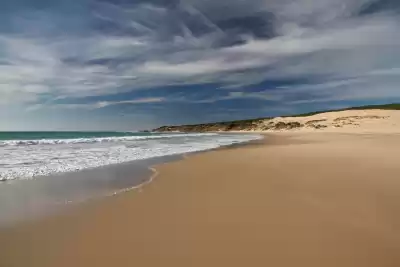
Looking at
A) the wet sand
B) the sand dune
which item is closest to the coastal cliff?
the sand dune

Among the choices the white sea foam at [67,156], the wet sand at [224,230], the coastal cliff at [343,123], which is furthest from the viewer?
the coastal cliff at [343,123]

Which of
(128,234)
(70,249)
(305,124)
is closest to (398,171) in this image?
(128,234)

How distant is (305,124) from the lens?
74.6 m

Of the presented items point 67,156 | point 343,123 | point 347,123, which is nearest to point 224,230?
point 67,156

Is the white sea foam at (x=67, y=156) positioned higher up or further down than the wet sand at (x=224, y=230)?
higher up

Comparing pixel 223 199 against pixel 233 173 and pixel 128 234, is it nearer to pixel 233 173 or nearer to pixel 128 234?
pixel 128 234

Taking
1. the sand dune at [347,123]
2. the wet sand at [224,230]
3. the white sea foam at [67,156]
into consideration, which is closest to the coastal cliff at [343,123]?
the sand dune at [347,123]

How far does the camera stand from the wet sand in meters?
3.27

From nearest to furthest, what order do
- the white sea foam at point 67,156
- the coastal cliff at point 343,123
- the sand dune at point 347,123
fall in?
the white sea foam at point 67,156
the sand dune at point 347,123
the coastal cliff at point 343,123

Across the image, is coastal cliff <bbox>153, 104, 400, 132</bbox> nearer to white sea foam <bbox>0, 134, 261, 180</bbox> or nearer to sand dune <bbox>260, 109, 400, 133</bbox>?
sand dune <bbox>260, 109, 400, 133</bbox>

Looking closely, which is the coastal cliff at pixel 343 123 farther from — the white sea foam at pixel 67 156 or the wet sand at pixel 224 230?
the wet sand at pixel 224 230

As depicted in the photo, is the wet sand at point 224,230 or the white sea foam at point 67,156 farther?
the white sea foam at point 67,156

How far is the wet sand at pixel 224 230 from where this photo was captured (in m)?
3.27

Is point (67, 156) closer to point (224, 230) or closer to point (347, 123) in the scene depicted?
point (224, 230)
